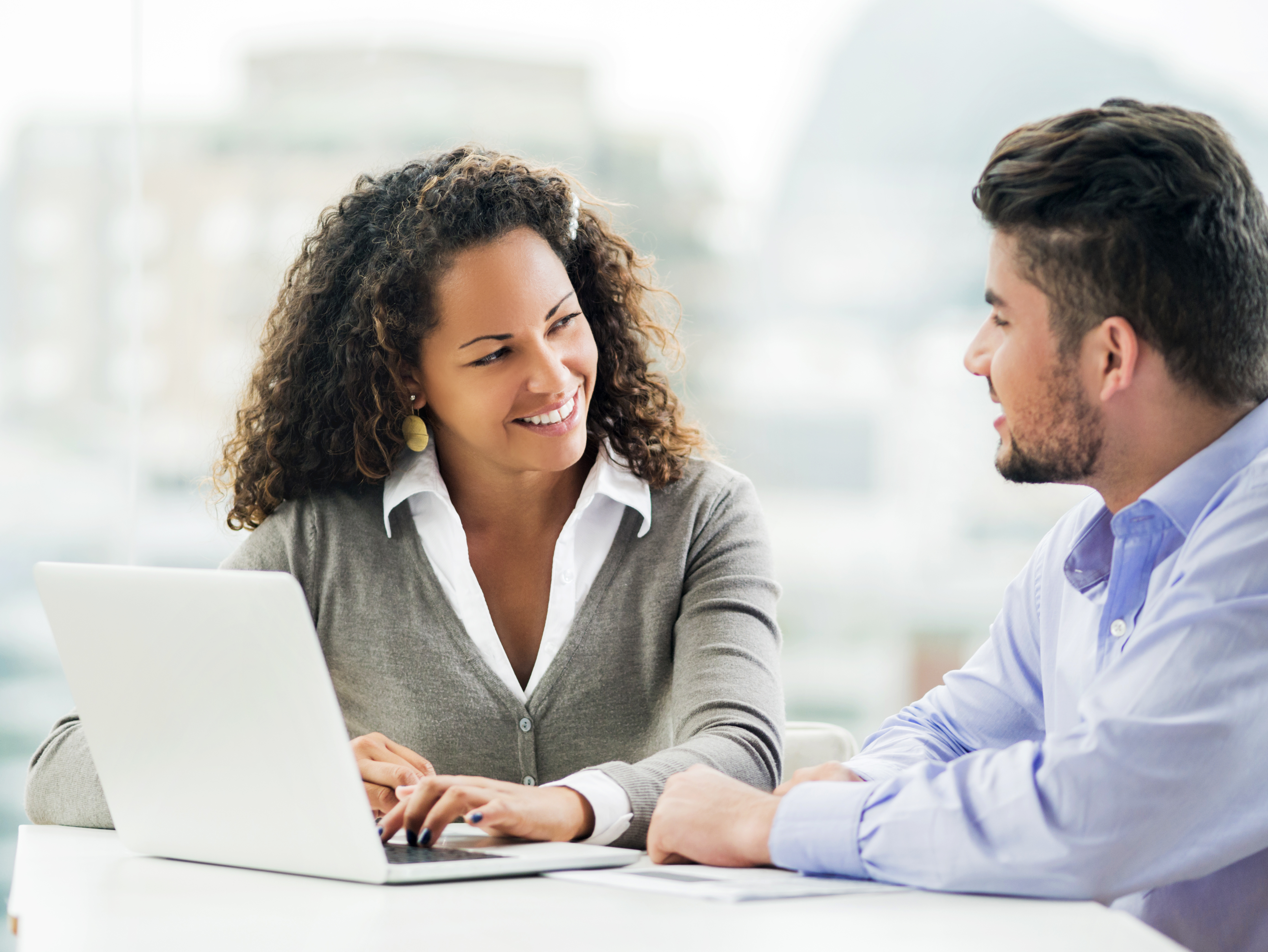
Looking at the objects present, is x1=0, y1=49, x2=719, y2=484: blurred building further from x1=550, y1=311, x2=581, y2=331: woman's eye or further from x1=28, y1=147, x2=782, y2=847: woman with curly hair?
x1=550, y1=311, x2=581, y2=331: woman's eye

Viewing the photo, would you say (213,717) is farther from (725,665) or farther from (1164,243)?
(1164,243)

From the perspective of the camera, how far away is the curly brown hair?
5.65 feet

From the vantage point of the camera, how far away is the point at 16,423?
320 centimetres

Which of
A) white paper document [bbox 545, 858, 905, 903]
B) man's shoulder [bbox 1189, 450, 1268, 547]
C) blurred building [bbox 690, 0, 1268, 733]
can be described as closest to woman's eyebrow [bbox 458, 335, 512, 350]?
white paper document [bbox 545, 858, 905, 903]

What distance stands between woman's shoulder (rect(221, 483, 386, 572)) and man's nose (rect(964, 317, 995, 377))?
832 millimetres

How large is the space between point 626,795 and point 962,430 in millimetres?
2752

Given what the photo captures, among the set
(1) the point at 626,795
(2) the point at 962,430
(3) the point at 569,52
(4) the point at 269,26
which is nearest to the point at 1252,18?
(2) the point at 962,430

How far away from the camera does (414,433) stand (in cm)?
180

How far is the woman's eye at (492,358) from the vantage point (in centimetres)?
167

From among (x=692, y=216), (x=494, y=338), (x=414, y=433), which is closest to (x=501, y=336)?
(x=494, y=338)

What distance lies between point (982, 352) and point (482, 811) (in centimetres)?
68

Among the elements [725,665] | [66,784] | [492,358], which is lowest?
[66,784]

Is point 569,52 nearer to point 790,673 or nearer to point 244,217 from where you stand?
point 244,217

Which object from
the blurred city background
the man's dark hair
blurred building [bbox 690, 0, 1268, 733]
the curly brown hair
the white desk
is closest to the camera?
the white desk
